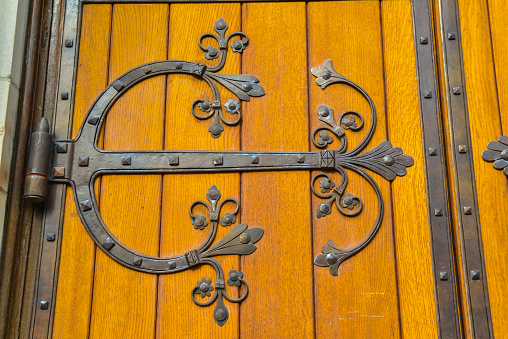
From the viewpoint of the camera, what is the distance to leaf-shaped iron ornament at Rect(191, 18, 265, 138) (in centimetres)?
156

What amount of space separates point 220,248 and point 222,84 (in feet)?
1.33

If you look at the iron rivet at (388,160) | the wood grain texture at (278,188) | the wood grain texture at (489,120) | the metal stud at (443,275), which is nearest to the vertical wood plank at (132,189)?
the wood grain texture at (278,188)

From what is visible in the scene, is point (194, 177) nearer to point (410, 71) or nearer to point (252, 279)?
point (252, 279)

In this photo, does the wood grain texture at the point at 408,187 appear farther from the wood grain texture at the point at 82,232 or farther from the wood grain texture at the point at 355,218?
the wood grain texture at the point at 82,232

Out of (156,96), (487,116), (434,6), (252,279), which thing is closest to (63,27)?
(156,96)

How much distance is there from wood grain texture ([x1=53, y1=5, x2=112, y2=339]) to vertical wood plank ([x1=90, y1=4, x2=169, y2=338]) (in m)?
0.02

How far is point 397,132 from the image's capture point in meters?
1.54

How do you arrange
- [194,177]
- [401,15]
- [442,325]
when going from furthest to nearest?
[401,15], [194,177], [442,325]

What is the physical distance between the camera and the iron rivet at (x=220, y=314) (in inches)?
→ 55.9

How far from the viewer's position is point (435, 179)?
4.91 feet

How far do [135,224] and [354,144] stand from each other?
0.55 m

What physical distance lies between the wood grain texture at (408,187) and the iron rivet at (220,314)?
39cm

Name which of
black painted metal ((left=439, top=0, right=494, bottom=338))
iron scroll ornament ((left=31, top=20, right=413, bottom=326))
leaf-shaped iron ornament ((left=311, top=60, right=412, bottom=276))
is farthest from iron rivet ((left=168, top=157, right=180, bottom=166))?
black painted metal ((left=439, top=0, right=494, bottom=338))

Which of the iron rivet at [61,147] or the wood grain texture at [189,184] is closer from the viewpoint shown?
the wood grain texture at [189,184]
